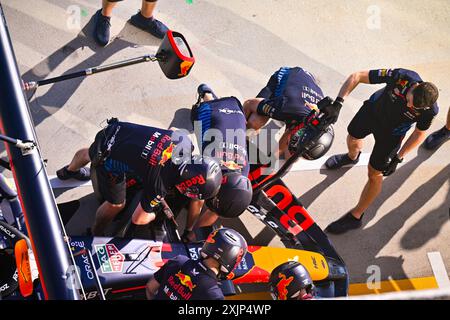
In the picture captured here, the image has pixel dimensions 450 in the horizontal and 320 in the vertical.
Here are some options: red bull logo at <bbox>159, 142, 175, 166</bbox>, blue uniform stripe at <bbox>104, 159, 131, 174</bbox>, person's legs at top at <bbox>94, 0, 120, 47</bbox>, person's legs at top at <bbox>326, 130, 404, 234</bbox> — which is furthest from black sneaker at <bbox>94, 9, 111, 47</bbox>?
person's legs at top at <bbox>326, 130, 404, 234</bbox>

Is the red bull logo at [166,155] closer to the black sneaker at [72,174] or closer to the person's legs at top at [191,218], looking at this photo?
the person's legs at top at [191,218]

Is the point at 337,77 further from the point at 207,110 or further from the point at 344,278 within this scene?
the point at 344,278

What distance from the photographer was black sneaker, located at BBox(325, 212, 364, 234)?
6.04m

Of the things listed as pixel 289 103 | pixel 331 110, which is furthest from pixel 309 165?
pixel 331 110

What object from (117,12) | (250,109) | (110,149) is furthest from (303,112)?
(117,12)

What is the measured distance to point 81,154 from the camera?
18.2 ft

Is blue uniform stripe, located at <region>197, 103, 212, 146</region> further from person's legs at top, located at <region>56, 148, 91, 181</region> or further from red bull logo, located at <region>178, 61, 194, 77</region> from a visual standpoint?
person's legs at top, located at <region>56, 148, 91, 181</region>

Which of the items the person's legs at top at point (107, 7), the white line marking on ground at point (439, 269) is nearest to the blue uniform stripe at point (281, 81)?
the person's legs at top at point (107, 7)

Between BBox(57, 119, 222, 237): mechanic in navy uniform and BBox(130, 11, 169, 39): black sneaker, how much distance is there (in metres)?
2.36

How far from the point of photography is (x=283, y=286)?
14.4 feet

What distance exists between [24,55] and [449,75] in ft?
17.0

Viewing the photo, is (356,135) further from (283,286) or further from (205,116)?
(283,286)

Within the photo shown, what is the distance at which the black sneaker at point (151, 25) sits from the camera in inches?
275

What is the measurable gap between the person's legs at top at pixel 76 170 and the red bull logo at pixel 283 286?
7.50ft
